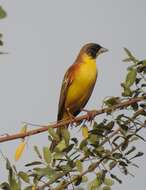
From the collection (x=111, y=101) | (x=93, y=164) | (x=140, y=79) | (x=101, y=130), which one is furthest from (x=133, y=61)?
(x=93, y=164)

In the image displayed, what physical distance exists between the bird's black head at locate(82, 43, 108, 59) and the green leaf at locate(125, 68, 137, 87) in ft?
14.9

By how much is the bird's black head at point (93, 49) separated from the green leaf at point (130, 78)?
4.55 metres

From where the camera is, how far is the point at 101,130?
3797 millimetres

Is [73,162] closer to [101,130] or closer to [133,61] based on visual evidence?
[101,130]

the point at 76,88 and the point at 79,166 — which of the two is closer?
the point at 79,166

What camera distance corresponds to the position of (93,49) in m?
8.91

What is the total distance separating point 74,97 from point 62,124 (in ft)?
13.3

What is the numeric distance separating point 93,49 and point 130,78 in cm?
487

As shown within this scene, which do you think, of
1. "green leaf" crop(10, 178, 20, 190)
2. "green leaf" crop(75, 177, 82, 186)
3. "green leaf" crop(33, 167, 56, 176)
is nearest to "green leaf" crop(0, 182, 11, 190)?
"green leaf" crop(10, 178, 20, 190)

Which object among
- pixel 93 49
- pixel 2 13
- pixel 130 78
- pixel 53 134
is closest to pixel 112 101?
pixel 130 78

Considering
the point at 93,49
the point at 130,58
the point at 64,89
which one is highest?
the point at 130,58

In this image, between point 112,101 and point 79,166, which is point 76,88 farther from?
point 79,166

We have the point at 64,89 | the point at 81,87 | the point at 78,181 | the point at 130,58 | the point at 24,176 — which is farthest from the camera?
the point at 64,89


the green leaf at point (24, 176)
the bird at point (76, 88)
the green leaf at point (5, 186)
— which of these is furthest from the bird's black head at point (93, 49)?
the green leaf at point (5, 186)
